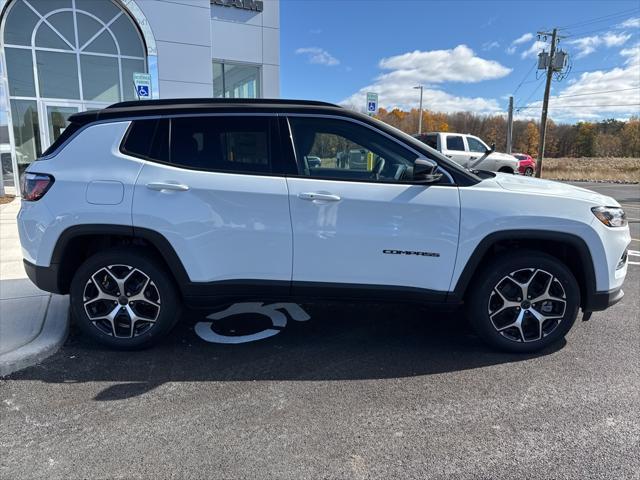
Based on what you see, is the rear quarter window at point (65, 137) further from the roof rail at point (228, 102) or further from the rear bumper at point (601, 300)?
the rear bumper at point (601, 300)

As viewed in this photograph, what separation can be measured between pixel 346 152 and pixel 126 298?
205cm

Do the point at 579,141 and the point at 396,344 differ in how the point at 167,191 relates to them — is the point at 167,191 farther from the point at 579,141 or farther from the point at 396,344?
the point at 579,141

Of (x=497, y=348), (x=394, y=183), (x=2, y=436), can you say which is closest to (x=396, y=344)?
(x=497, y=348)

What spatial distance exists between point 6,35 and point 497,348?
14530mm

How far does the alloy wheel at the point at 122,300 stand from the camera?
340 cm

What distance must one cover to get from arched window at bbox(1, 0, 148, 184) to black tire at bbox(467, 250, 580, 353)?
12.7 meters

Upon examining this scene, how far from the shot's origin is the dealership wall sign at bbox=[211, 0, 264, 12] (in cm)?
1410

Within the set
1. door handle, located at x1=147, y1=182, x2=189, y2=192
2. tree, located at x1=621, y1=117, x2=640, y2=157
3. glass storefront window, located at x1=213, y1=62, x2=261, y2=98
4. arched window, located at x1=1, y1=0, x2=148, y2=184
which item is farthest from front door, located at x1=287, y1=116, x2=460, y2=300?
tree, located at x1=621, y1=117, x2=640, y2=157

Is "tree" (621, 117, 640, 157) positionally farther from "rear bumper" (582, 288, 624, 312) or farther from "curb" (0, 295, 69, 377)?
"curb" (0, 295, 69, 377)

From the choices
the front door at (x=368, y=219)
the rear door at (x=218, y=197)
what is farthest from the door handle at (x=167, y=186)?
the front door at (x=368, y=219)

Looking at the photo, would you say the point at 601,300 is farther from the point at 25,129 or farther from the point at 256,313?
the point at 25,129

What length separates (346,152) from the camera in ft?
11.2

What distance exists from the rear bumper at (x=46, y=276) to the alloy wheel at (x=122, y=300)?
0.84 ft

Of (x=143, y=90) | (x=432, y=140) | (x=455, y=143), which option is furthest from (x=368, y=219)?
(x=455, y=143)
